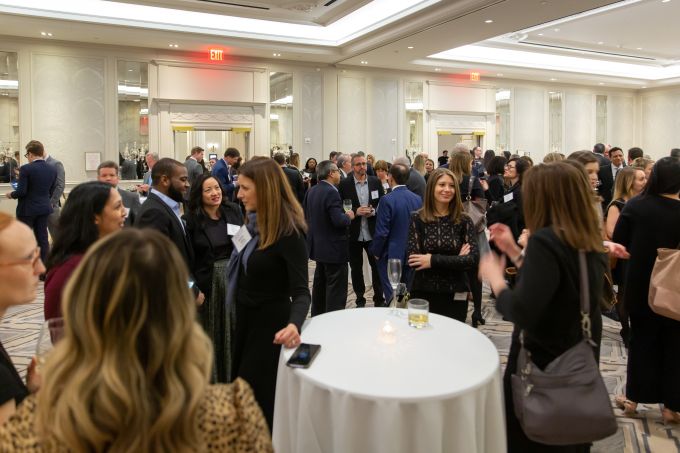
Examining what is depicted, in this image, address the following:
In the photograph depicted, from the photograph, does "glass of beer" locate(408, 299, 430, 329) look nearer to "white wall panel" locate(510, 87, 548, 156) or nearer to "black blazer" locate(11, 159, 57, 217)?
"black blazer" locate(11, 159, 57, 217)

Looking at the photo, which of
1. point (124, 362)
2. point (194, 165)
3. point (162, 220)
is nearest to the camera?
point (124, 362)

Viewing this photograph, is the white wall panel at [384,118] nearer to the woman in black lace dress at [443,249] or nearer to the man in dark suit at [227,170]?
the man in dark suit at [227,170]

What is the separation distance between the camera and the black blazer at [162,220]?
2996 mm

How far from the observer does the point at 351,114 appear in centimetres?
1310

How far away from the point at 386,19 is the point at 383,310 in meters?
7.65

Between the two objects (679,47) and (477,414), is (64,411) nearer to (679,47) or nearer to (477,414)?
(477,414)

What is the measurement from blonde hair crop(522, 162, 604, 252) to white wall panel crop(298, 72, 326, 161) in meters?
10.8

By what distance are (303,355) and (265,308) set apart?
19.3 inches

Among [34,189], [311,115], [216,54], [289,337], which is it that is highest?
[216,54]

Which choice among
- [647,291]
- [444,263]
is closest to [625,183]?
[647,291]

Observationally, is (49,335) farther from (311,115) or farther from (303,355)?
(311,115)

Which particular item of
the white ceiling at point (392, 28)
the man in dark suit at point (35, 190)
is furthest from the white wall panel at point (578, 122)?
the man in dark suit at point (35, 190)

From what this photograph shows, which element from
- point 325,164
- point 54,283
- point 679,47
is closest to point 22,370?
point 54,283

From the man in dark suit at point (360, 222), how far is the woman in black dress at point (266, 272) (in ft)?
10.2
